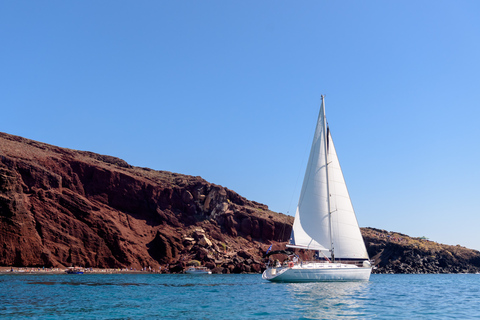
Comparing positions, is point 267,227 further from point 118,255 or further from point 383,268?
point 118,255

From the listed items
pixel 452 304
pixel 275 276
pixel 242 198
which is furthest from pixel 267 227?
pixel 452 304

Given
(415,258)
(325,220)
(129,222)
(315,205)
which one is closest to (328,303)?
(325,220)

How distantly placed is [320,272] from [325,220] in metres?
5.58

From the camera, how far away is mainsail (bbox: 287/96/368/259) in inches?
1740

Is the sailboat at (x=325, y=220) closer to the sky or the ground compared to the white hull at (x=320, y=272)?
closer to the sky

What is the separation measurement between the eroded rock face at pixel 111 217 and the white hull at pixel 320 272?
153 feet

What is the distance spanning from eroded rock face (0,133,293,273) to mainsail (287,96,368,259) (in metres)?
46.1

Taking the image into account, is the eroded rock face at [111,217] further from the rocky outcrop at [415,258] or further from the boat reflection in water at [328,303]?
the boat reflection in water at [328,303]

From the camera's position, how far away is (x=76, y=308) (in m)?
24.9

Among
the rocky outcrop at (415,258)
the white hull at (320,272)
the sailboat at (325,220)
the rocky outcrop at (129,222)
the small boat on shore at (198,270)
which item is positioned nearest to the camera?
the white hull at (320,272)

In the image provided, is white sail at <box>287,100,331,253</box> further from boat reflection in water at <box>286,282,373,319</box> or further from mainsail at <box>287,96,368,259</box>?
boat reflection in water at <box>286,282,373,319</box>

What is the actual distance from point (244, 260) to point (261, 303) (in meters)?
64.1

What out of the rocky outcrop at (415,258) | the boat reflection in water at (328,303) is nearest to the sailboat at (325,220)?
the boat reflection in water at (328,303)

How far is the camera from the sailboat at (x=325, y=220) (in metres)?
43.9
